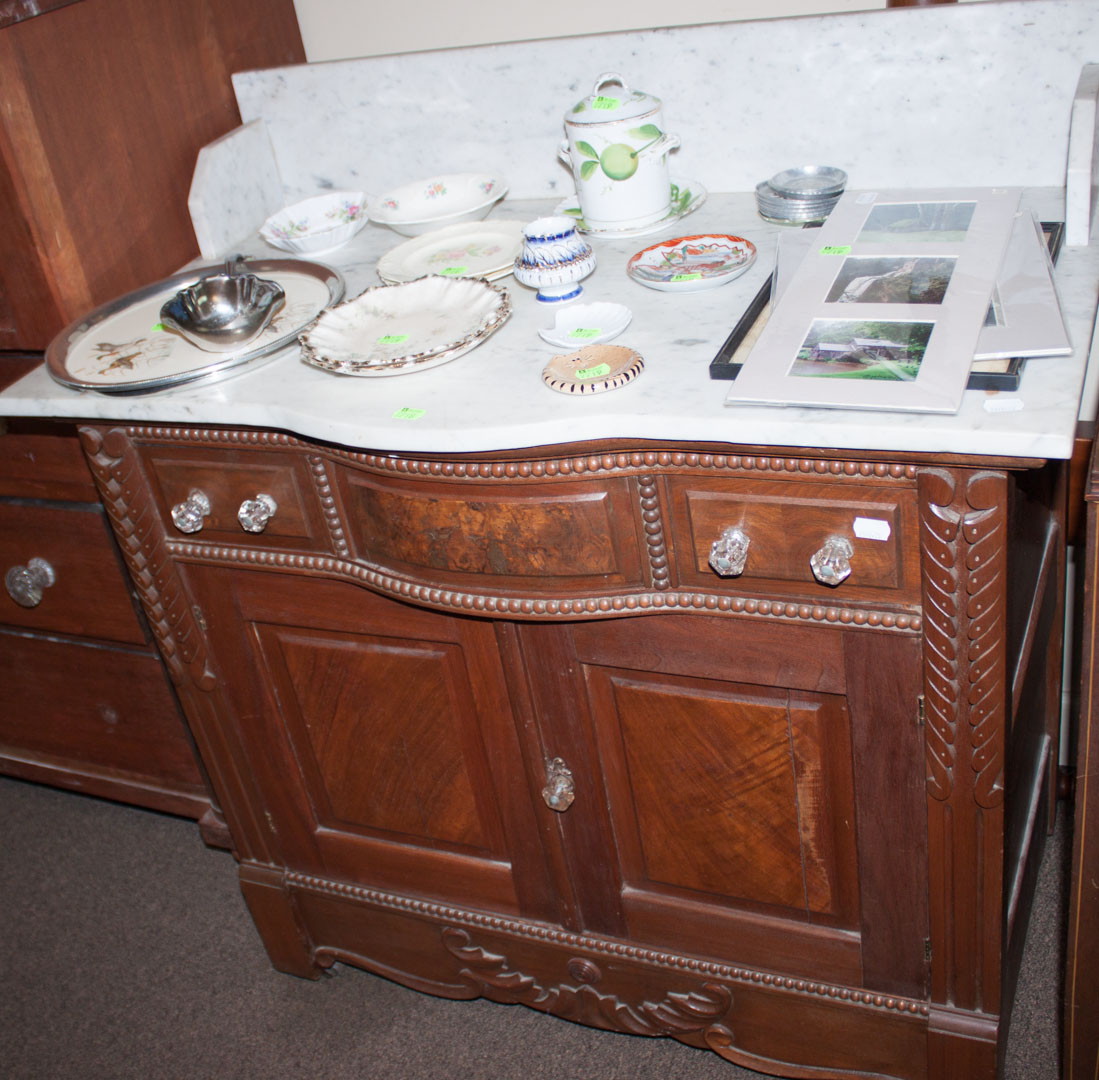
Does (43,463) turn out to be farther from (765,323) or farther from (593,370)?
(765,323)

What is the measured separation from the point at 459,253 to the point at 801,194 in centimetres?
40

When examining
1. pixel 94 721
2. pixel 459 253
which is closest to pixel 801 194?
pixel 459 253

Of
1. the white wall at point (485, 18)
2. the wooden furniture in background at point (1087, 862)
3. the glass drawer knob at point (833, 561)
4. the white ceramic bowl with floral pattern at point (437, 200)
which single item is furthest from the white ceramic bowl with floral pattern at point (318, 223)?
the wooden furniture in background at point (1087, 862)

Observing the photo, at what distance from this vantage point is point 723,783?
46.0 inches

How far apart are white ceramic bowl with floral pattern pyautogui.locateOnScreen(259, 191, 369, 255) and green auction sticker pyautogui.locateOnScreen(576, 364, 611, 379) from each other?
0.56m

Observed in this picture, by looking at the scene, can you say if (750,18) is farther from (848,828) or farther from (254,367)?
(848,828)

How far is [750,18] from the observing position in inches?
56.1

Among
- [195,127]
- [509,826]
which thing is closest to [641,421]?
[509,826]

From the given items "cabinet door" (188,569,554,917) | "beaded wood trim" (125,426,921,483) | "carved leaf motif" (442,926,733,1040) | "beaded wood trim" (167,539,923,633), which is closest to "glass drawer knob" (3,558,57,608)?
"cabinet door" (188,569,554,917)

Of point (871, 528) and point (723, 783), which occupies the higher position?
point (871, 528)

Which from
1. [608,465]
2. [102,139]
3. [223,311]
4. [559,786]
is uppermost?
[102,139]

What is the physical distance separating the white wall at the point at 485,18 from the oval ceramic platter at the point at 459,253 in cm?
28

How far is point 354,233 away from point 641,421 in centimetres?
69

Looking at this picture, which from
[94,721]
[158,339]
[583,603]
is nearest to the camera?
[583,603]
